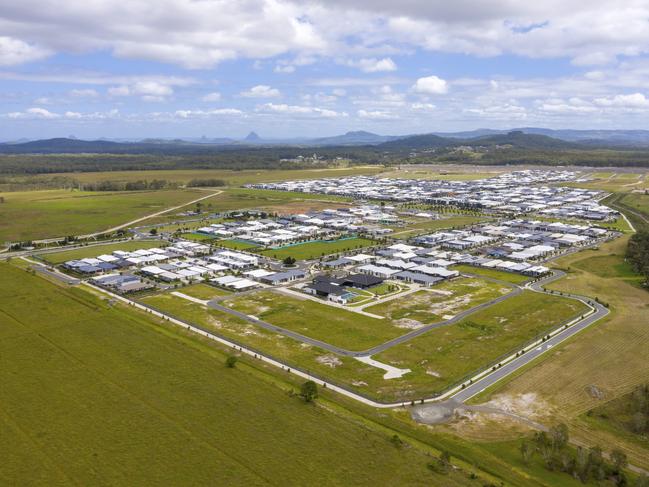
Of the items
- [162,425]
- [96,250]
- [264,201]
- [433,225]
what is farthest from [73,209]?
[162,425]

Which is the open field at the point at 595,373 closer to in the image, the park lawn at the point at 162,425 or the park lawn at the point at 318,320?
the park lawn at the point at 162,425

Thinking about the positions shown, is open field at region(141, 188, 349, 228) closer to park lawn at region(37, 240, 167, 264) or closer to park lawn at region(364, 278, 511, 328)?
park lawn at region(37, 240, 167, 264)

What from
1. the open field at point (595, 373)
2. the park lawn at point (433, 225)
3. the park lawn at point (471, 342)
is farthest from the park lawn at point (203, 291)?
the park lawn at point (433, 225)

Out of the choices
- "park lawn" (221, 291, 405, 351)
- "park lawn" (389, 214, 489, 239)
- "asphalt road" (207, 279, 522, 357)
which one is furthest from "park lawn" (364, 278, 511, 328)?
"park lawn" (389, 214, 489, 239)

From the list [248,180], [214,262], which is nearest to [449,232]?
[214,262]

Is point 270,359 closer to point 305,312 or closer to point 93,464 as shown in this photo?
point 305,312

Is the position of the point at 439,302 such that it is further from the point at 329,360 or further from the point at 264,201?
the point at 264,201
